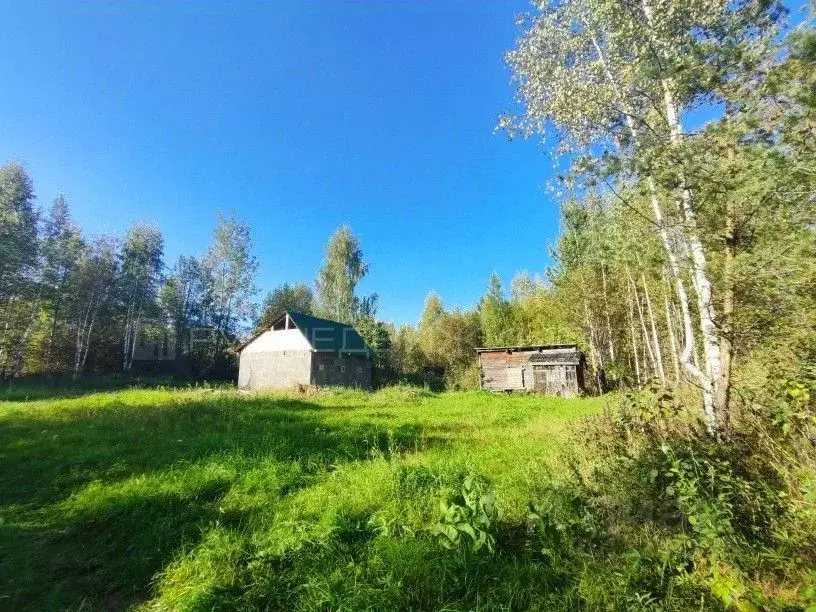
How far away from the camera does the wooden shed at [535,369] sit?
22922 millimetres

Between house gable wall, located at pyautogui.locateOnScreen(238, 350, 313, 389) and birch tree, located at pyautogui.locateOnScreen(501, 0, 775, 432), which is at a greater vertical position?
birch tree, located at pyautogui.locateOnScreen(501, 0, 775, 432)

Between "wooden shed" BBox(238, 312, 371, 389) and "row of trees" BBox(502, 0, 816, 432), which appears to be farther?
"wooden shed" BBox(238, 312, 371, 389)

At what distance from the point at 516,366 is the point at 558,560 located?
23.0m

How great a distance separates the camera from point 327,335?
24.8 meters

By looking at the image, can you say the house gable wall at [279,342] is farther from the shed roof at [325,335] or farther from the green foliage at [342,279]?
the green foliage at [342,279]

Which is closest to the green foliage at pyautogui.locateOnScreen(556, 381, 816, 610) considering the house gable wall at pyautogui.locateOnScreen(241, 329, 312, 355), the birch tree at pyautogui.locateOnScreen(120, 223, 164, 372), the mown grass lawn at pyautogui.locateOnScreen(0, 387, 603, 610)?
the mown grass lawn at pyautogui.locateOnScreen(0, 387, 603, 610)

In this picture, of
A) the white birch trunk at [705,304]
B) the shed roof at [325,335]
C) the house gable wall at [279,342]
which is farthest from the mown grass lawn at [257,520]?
the shed roof at [325,335]

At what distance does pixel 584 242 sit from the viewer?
21.7 meters

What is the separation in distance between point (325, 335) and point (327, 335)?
0.46 feet

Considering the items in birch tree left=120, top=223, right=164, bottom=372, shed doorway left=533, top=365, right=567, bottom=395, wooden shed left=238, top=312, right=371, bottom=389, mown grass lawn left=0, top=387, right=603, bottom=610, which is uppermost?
birch tree left=120, top=223, right=164, bottom=372

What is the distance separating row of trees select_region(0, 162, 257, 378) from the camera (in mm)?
24297

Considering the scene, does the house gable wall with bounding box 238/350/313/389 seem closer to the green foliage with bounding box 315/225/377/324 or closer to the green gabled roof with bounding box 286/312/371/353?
the green gabled roof with bounding box 286/312/371/353

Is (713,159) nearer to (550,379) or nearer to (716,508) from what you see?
(716,508)

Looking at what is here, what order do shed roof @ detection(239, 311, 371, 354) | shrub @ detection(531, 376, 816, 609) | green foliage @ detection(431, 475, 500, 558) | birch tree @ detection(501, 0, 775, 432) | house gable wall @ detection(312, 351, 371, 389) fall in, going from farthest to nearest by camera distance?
shed roof @ detection(239, 311, 371, 354), house gable wall @ detection(312, 351, 371, 389), birch tree @ detection(501, 0, 775, 432), green foliage @ detection(431, 475, 500, 558), shrub @ detection(531, 376, 816, 609)
